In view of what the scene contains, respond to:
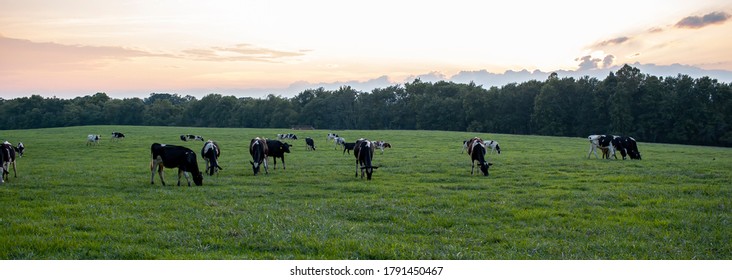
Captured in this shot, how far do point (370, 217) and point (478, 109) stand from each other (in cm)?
8961

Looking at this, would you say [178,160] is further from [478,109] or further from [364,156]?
[478,109]

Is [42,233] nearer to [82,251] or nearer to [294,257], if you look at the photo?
[82,251]

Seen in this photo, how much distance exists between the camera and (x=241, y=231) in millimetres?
9930

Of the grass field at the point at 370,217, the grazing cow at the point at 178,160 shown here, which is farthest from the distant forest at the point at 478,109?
the grass field at the point at 370,217

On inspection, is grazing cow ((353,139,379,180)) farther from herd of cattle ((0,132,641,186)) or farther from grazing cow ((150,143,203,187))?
grazing cow ((150,143,203,187))

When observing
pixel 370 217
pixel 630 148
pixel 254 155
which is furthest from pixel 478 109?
pixel 370 217

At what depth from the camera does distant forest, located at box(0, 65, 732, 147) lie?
6309 cm

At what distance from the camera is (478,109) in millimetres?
98625

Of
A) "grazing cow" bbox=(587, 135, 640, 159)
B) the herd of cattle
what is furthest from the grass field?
"grazing cow" bbox=(587, 135, 640, 159)

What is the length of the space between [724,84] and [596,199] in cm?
6359

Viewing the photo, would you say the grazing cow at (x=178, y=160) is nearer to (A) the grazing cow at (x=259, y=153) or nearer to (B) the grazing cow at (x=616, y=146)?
(A) the grazing cow at (x=259, y=153)

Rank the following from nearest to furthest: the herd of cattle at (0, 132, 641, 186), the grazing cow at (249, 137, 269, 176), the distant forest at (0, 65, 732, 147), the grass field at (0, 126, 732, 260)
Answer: the grass field at (0, 126, 732, 260), the herd of cattle at (0, 132, 641, 186), the grazing cow at (249, 137, 269, 176), the distant forest at (0, 65, 732, 147)

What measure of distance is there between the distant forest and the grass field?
505 inches

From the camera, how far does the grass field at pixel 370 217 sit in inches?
343
